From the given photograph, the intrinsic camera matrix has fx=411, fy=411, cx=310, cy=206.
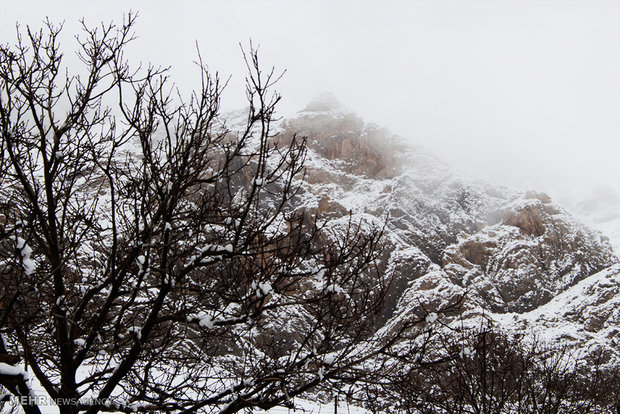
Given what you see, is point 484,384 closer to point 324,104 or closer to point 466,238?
point 466,238

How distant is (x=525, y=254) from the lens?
104 metres

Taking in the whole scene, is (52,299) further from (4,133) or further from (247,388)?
(247,388)

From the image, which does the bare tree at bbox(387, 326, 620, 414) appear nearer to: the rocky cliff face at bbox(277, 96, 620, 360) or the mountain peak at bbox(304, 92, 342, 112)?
the rocky cliff face at bbox(277, 96, 620, 360)

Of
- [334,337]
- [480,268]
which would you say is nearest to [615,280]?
[480,268]

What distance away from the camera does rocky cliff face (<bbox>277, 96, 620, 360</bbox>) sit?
85500 mm

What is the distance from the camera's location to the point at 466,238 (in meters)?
116

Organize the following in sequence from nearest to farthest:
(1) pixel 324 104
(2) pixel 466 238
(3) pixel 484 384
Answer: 1. (3) pixel 484 384
2. (2) pixel 466 238
3. (1) pixel 324 104

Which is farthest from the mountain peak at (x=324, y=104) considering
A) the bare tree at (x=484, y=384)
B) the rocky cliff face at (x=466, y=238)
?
the bare tree at (x=484, y=384)

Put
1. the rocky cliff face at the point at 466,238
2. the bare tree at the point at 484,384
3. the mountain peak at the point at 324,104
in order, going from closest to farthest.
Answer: the bare tree at the point at 484,384, the rocky cliff face at the point at 466,238, the mountain peak at the point at 324,104

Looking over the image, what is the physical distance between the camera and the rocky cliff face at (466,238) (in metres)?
85.5

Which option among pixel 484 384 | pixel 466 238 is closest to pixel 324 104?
pixel 466 238

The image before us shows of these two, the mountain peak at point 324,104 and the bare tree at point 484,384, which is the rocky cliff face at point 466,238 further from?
the bare tree at point 484,384

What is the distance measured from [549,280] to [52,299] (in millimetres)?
117779

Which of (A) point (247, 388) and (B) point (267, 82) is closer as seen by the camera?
(A) point (247, 388)
